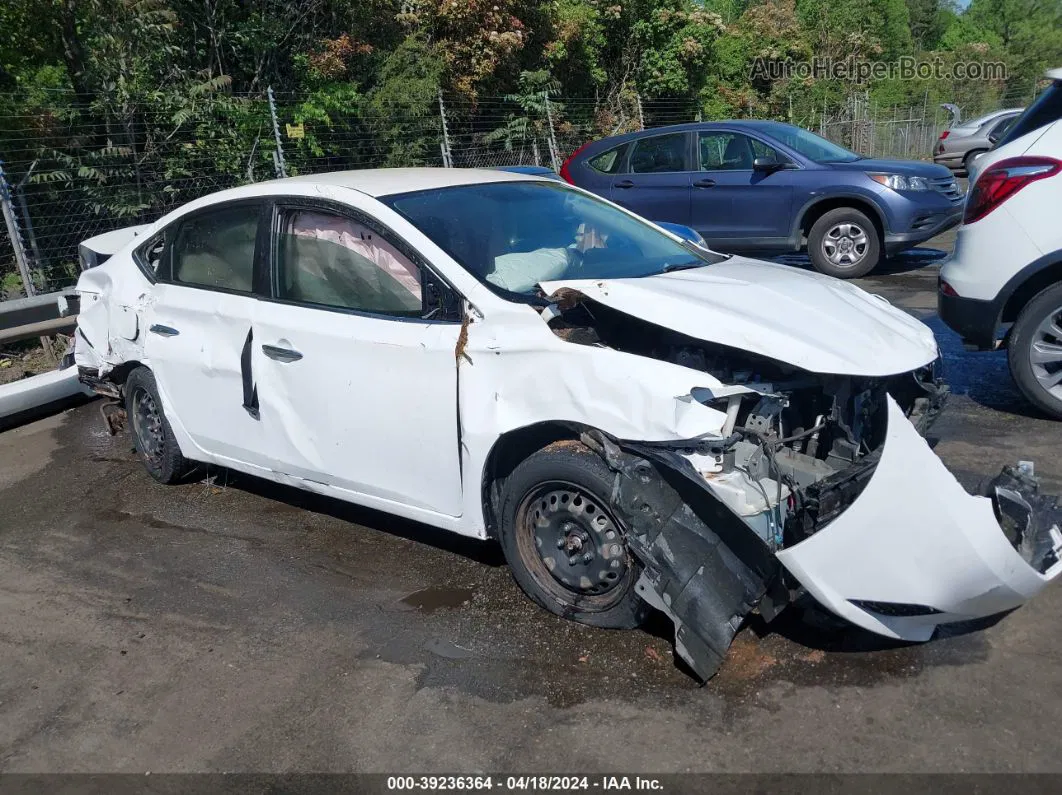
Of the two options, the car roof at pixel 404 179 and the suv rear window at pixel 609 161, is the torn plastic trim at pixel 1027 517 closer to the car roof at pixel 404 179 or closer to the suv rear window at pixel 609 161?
the car roof at pixel 404 179

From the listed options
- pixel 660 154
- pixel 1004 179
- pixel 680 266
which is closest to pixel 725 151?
pixel 660 154

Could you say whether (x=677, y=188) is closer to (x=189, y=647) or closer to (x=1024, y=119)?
(x=1024, y=119)

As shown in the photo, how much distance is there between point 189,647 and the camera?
12.6 ft

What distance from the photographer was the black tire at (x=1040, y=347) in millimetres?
5281

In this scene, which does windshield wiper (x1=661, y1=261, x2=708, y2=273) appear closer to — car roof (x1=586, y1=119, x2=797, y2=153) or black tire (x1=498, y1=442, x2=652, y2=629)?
black tire (x1=498, y1=442, x2=652, y2=629)

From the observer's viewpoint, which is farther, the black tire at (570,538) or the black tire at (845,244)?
the black tire at (845,244)

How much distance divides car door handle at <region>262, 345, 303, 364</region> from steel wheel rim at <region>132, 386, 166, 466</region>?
143 cm

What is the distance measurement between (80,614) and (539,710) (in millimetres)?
2246

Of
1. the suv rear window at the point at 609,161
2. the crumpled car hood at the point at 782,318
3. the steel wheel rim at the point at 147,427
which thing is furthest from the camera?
the suv rear window at the point at 609,161

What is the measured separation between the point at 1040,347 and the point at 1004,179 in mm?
969

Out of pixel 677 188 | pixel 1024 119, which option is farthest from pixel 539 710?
pixel 677 188

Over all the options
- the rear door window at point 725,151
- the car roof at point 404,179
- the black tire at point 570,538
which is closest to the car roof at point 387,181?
the car roof at point 404,179

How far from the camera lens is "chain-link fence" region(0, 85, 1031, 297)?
33.6ft

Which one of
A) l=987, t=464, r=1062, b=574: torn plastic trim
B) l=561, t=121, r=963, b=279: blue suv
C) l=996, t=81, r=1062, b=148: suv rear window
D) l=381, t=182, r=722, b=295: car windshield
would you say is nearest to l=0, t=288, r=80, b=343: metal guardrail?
l=381, t=182, r=722, b=295: car windshield
